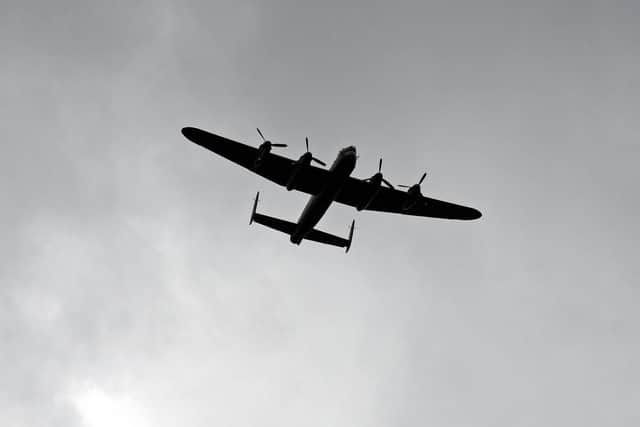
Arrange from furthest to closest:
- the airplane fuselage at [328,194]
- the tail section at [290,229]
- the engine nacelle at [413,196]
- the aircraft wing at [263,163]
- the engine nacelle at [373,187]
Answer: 1. the tail section at [290,229]
2. the engine nacelle at [413,196]
3. the aircraft wing at [263,163]
4. the engine nacelle at [373,187]
5. the airplane fuselage at [328,194]

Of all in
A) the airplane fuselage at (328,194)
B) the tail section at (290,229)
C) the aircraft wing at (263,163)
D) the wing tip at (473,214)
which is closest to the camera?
the airplane fuselage at (328,194)

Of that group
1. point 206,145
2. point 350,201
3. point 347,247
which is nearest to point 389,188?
point 350,201

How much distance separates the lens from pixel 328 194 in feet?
102

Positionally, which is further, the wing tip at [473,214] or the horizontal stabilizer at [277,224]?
the wing tip at [473,214]

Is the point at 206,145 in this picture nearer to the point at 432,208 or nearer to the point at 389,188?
the point at 389,188

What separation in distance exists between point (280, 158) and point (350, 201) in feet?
19.2

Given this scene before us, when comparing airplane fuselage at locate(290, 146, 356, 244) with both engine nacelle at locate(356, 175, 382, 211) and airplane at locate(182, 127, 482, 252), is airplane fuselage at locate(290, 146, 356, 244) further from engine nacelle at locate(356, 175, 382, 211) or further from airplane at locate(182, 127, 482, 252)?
engine nacelle at locate(356, 175, 382, 211)

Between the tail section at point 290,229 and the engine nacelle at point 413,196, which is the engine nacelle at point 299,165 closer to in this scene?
the tail section at point 290,229

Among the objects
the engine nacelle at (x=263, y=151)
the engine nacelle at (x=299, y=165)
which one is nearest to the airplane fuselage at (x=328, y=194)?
the engine nacelle at (x=299, y=165)

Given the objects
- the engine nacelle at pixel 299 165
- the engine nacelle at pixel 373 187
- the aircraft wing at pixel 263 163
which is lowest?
the engine nacelle at pixel 373 187

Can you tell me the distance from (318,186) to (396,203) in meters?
6.56

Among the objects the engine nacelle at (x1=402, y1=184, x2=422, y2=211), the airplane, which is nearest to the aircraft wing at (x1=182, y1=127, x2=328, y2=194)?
the airplane

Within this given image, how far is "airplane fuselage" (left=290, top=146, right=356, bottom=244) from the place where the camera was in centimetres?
2905

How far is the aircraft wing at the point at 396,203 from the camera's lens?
110 feet
